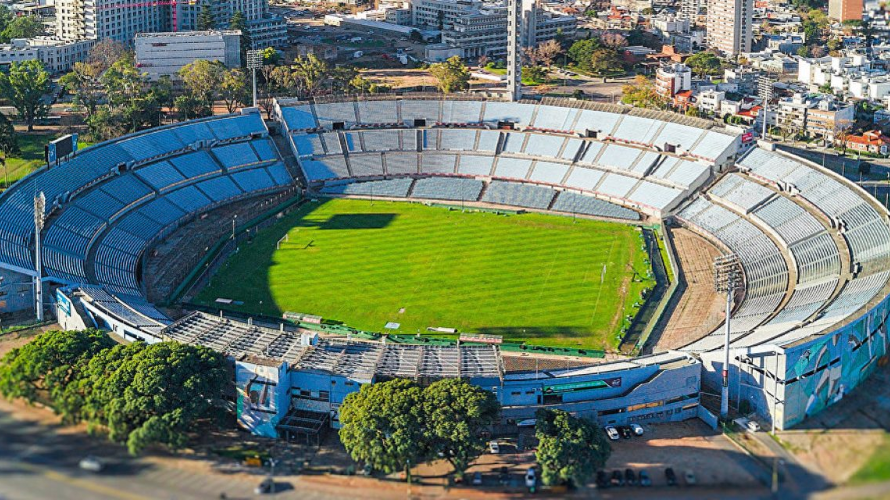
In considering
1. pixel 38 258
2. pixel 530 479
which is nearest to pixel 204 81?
pixel 38 258

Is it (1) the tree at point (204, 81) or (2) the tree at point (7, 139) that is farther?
(1) the tree at point (204, 81)

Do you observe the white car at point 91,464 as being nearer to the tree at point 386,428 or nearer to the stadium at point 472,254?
the tree at point 386,428

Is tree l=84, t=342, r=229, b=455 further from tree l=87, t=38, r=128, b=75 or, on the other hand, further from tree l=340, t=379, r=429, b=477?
tree l=87, t=38, r=128, b=75

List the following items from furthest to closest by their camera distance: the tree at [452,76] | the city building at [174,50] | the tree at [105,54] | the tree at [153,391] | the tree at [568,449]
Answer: the city building at [174,50] → the tree at [452,76] → the tree at [105,54] → the tree at [153,391] → the tree at [568,449]

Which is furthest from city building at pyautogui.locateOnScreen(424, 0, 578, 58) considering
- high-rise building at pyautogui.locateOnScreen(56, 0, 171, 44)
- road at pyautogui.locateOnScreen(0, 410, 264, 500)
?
road at pyautogui.locateOnScreen(0, 410, 264, 500)

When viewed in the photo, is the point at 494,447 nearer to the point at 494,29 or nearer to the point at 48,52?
the point at 48,52

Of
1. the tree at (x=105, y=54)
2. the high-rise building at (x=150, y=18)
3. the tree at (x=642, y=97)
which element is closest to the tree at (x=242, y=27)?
the high-rise building at (x=150, y=18)
